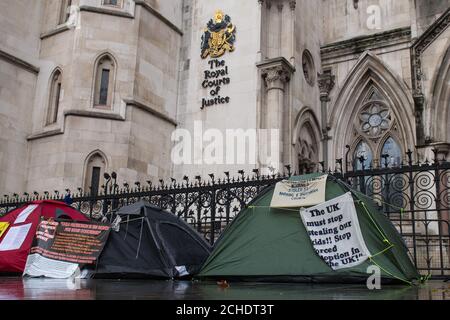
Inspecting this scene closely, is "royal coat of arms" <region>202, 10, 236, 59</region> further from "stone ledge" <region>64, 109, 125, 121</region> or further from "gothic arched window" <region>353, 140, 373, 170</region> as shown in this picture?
"gothic arched window" <region>353, 140, 373, 170</region>

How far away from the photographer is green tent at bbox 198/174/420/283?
287 inches

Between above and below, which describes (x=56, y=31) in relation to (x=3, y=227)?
above

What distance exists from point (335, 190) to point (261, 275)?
5.94ft

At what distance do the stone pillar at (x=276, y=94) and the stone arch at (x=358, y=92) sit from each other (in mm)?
3544

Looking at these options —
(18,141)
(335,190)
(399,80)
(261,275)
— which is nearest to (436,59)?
(399,80)

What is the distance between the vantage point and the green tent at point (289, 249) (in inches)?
287

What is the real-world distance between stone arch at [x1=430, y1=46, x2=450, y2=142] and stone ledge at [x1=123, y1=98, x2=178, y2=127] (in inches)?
340

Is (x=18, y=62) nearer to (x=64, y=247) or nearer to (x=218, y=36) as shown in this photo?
(x=218, y=36)

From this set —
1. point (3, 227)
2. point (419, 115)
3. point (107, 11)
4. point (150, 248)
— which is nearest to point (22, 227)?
point (3, 227)

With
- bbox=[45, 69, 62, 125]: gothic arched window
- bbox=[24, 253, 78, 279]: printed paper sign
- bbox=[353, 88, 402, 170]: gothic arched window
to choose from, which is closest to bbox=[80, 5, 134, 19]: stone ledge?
bbox=[45, 69, 62, 125]: gothic arched window

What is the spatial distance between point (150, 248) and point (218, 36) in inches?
411

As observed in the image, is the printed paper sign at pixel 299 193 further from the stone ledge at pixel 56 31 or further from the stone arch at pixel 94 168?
the stone ledge at pixel 56 31

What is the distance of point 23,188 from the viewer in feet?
55.3

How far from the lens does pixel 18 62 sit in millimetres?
17422
